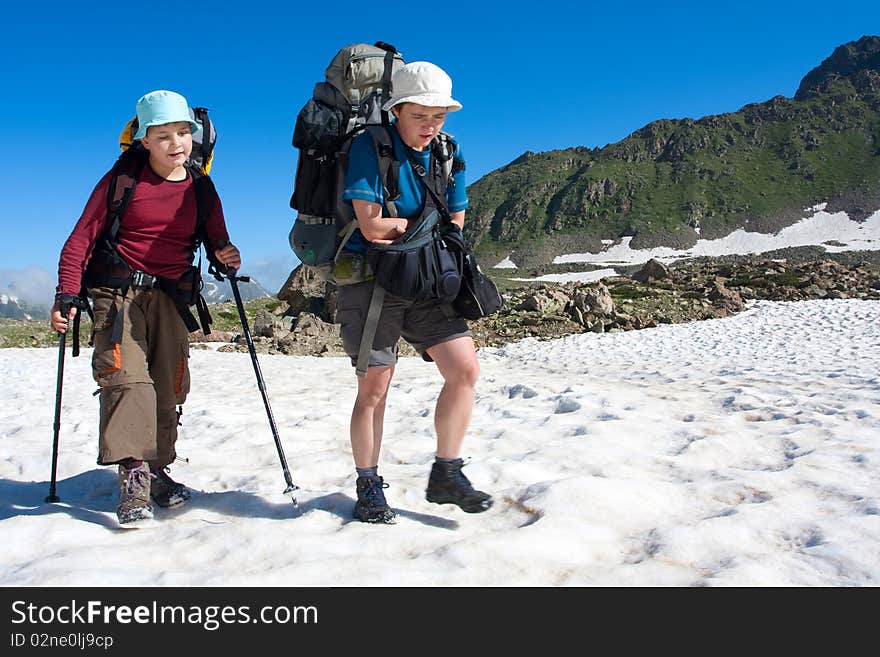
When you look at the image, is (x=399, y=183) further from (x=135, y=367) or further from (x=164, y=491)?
(x=164, y=491)

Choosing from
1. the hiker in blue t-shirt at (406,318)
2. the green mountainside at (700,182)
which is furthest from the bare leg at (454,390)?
the green mountainside at (700,182)

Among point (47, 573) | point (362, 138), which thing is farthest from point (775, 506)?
point (47, 573)

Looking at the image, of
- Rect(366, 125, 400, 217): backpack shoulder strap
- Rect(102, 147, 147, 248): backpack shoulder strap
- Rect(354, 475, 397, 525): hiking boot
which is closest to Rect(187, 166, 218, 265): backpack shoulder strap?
Rect(102, 147, 147, 248): backpack shoulder strap

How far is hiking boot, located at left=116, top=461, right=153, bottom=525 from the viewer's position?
180 inches

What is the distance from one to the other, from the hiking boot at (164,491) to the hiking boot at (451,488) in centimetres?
202

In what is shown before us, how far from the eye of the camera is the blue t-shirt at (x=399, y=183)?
415 centimetres

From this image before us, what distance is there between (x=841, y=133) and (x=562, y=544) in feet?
646

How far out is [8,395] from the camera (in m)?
10.8

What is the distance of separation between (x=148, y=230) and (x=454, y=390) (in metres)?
2.42

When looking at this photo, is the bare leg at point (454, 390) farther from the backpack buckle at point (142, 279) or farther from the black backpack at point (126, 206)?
the backpack buckle at point (142, 279)

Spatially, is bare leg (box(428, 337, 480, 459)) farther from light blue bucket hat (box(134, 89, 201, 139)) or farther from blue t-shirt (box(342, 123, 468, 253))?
light blue bucket hat (box(134, 89, 201, 139))

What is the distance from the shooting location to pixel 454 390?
4.61 m

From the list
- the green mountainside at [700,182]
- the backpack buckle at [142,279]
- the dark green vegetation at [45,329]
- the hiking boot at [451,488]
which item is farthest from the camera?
the green mountainside at [700,182]
